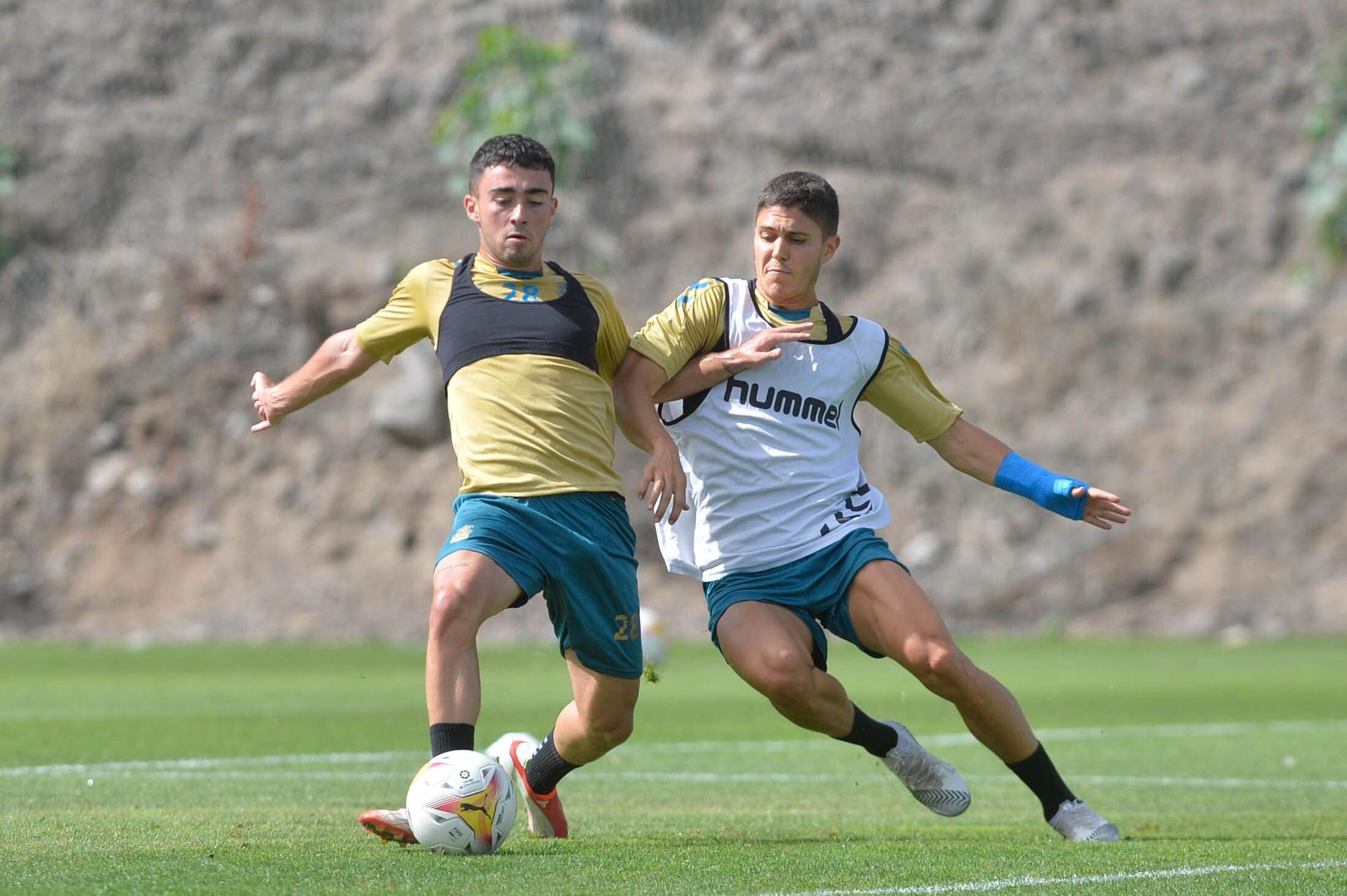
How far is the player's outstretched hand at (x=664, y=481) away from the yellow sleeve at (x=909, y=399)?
1.06 m

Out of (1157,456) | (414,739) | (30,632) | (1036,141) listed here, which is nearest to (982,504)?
(1157,456)

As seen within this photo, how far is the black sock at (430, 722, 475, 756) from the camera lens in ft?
18.5

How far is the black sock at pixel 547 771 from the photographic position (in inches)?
254

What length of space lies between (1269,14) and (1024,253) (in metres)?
7.24

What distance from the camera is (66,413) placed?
90.9 ft

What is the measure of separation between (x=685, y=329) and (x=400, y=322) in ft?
3.40

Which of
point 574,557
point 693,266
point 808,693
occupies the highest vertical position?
point 693,266

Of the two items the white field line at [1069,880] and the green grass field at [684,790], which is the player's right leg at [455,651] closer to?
the green grass field at [684,790]

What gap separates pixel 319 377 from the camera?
6.25 meters

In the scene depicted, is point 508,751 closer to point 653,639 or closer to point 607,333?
point 607,333

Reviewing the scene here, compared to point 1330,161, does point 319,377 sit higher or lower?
lower

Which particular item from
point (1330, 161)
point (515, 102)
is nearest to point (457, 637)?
point (515, 102)

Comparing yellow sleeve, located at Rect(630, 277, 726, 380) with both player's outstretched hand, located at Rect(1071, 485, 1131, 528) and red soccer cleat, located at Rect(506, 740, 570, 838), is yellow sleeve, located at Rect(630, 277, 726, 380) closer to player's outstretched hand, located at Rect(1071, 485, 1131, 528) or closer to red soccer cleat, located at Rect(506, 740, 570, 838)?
player's outstretched hand, located at Rect(1071, 485, 1131, 528)

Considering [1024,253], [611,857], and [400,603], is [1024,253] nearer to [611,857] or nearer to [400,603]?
[400,603]
